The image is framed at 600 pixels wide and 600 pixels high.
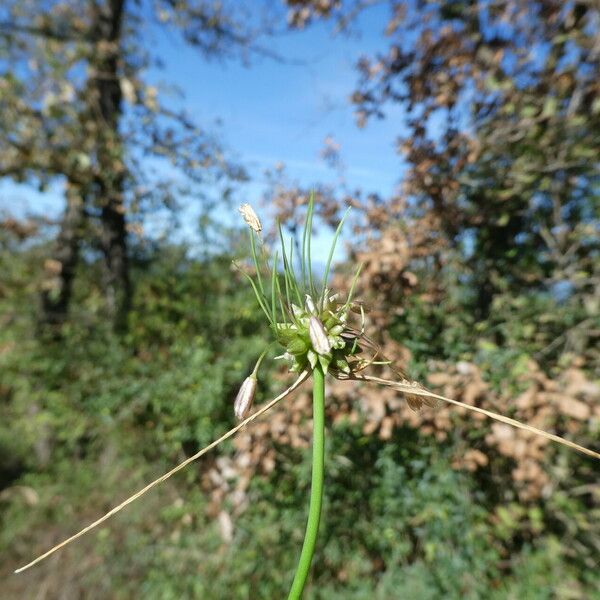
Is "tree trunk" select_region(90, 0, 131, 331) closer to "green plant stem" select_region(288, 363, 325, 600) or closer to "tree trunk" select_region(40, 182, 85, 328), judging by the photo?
"tree trunk" select_region(40, 182, 85, 328)

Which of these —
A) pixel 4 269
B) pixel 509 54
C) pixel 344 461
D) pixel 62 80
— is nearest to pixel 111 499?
pixel 344 461

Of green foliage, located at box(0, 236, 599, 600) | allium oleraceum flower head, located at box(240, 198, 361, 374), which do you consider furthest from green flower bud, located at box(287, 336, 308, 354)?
green foliage, located at box(0, 236, 599, 600)

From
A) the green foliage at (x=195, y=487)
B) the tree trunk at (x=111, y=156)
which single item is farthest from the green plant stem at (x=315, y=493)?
the tree trunk at (x=111, y=156)

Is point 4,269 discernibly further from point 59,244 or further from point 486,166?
point 486,166

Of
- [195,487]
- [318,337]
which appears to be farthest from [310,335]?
[195,487]

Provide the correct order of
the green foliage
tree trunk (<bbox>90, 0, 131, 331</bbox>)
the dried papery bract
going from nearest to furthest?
1. the dried papery bract
2. the green foliage
3. tree trunk (<bbox>90, 0, 131, 331</bbox>)

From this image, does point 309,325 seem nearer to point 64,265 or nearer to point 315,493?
point 315,493
